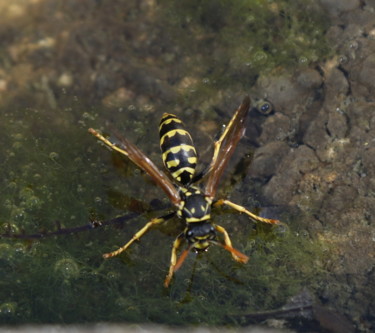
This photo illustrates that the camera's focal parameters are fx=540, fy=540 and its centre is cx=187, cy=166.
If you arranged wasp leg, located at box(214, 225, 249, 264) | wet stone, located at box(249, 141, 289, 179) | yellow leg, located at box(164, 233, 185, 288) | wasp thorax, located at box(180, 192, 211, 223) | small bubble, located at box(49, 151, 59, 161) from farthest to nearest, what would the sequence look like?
small bubble, located at box(49, 151, 59, 161), wet stone, located at box(249, 141, 289, 179), wasp thorax, located at box(180, 192, 211, 223), yellow leg, located at box(164, 233, 185, 288), wasp leg, located at box(214, 225, 249, 264)

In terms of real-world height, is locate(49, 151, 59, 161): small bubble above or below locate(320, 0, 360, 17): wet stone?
below

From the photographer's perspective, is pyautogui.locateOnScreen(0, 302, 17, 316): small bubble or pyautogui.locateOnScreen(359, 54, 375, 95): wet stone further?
pyautogui.locateOnScreen(359, 54, 375, 95): wet stone

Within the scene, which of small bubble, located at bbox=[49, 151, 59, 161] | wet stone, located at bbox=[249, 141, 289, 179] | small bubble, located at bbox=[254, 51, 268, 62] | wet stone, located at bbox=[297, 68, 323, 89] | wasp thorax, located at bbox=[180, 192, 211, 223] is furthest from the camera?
small bubble, located at bbox=[254, 51, 268, 62]

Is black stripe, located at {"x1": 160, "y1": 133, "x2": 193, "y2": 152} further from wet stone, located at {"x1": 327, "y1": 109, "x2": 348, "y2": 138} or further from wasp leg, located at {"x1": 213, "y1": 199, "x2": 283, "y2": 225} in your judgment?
wet stone, located at {"x1": 327, "y1": 109, "x2": 348, "y2": 138}

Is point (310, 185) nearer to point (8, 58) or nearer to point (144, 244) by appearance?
point (144, 244)

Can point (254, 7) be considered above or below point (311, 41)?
above

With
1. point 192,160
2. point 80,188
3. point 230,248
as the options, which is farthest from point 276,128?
point 80,188

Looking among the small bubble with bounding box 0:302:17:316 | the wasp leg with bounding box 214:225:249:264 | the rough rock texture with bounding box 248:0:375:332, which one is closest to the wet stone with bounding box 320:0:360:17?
the rough rock texture with bounding box 248:0:375:332

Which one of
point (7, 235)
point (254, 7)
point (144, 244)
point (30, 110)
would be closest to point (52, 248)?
point (7, 235)
